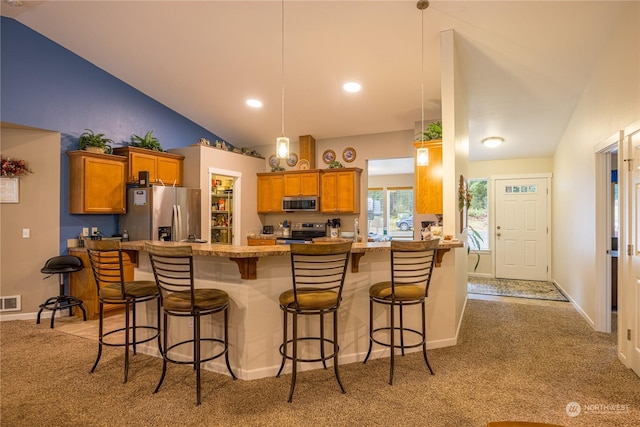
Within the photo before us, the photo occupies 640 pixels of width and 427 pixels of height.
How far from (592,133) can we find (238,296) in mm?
4208

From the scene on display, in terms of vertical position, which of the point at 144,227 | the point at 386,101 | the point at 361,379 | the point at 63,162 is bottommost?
the point at 361,379

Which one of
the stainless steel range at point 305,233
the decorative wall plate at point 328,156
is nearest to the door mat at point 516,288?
the stainless steel range at point 305,233

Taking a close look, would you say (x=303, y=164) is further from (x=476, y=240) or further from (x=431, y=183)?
(x=476, y=240)

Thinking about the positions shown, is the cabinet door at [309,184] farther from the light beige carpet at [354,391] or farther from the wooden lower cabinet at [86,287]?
the light beige carpet at [354,391]

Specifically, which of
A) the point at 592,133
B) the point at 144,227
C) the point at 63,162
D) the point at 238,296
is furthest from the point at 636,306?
the point at 63,162

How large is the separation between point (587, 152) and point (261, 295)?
4.15 meters

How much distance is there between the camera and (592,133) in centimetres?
389

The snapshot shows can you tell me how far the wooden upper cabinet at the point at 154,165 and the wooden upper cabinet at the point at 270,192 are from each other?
154 cm

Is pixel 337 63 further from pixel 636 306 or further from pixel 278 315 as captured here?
Result: pixel 636 306

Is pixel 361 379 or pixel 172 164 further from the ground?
pixel 172 164

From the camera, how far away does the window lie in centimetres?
707

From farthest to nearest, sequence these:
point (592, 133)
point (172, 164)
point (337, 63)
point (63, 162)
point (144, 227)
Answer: point (172, 164) < point (144, 227) < point (63, 162) < point (337, 63) < point (592, 133)

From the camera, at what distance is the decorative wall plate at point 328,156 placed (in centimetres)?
650

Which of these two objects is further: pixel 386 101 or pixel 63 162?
pixel 386 101
